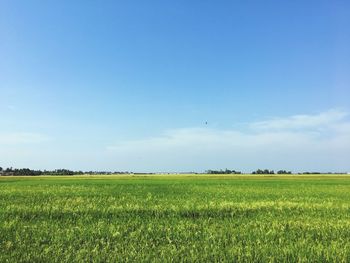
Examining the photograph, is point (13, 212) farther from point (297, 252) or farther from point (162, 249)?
point (297, 252)

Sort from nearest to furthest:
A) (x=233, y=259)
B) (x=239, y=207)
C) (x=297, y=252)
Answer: (x=233, y=259) → (x=297, y=252) → (x=239, y=207)

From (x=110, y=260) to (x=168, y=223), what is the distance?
139 inches

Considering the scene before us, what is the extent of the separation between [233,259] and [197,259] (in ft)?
2.07

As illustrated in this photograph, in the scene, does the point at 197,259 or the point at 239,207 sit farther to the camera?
the point at 239,207

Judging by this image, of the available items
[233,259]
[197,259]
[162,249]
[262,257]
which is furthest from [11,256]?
[262,257]

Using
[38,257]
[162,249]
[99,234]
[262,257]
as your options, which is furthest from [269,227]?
[38,257]

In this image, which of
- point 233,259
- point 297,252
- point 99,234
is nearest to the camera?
point 233,259

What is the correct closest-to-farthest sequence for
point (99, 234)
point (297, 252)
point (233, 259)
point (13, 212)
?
point (233, 259)
point (297, 252)
point (99, 234)
point (13, 212)

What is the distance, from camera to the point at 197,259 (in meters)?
5.90

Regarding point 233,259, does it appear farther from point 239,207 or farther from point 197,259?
point 239,207

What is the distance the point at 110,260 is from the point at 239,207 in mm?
7862

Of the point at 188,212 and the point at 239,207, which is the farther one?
the point at 239,207

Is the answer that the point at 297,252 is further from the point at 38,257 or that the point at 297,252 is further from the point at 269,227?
the point at 38,257

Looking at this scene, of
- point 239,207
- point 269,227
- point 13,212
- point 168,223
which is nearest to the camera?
point 269,227
